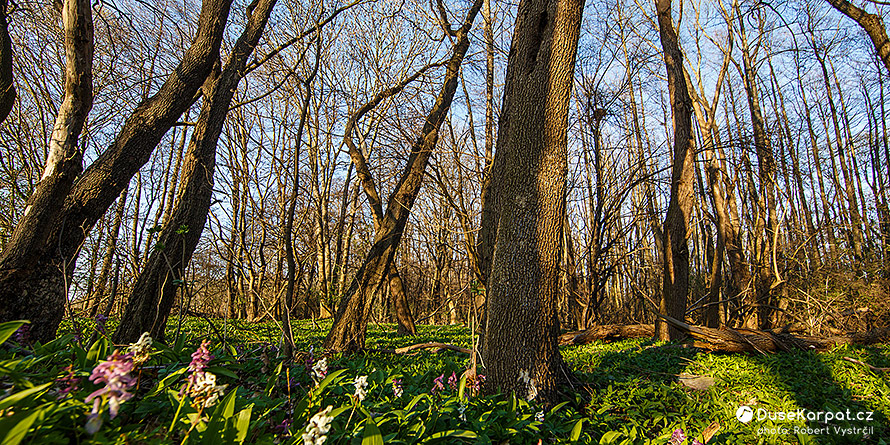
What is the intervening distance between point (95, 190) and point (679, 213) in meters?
6.58

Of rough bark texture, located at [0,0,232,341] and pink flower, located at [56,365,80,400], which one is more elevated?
rough bark texture, located at [0,0,232,341]

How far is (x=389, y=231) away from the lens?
16.3 ft

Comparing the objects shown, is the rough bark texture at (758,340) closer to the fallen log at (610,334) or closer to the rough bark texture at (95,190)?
the fallen log at (610,334)

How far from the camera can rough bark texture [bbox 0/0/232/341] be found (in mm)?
3066

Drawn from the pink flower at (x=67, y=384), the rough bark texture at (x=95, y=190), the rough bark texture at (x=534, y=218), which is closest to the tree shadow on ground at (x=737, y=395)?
the rough bark texture at (x=534, y=218)

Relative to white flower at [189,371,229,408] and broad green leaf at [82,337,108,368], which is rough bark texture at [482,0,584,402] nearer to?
white flower at [189,371,229,408]

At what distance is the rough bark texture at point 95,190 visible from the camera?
3066 mm

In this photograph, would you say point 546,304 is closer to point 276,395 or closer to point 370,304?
point 276,395

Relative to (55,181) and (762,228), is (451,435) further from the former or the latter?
(762,228)

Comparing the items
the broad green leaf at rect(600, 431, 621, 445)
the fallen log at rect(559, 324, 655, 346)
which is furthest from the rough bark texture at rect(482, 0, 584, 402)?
the fallen log at rect(559, 324, 655, 346)

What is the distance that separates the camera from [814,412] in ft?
9.11

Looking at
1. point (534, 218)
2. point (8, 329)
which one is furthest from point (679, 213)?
point (8, 329)

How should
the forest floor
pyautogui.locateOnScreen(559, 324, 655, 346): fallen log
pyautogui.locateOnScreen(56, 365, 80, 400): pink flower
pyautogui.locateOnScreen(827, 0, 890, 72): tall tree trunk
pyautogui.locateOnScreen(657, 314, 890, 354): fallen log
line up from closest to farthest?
1. pyautogui.locateOnScreen(56, 365, 80, 400): pink flower
2. the forest floor
3. pyautogui.locateOnScreen(657, 314, 890, 354): fallen log
4. pyautogui.locateOnScreen(827, 0, 890, 72): tall tree trunk
5. pyautogui.locateOnScreen(559, 324, 655, 346): fallen log

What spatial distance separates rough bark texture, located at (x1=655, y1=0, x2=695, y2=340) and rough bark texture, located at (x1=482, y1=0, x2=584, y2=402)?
315 cm
